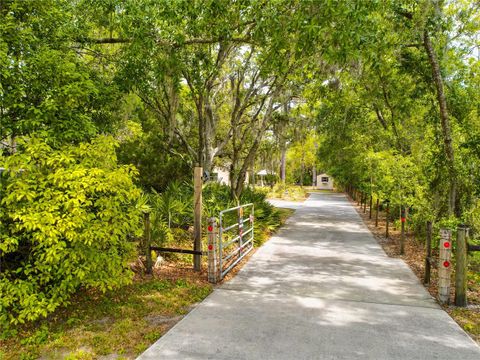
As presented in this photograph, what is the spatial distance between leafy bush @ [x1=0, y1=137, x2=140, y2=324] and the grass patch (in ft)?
1.05

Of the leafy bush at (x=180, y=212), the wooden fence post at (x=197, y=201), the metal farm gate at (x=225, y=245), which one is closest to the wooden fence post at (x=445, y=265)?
the metal farm gate at (x=225, y=245)

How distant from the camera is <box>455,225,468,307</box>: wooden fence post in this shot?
5.75 meters

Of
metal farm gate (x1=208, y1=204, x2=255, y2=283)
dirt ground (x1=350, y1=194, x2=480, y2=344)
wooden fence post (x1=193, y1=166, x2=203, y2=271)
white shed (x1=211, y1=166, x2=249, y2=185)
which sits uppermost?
white shed (x1=211, y1=166, x2=249, y2=185)

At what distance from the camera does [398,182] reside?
10914mm

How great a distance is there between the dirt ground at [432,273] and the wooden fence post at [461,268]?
0.15 meters

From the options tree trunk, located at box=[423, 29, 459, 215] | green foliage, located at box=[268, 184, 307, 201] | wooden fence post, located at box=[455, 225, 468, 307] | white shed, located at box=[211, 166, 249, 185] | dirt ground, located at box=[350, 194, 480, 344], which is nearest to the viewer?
dirt ground, located at box=[350, 194, 480, 344]

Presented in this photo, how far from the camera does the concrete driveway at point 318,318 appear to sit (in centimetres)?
418

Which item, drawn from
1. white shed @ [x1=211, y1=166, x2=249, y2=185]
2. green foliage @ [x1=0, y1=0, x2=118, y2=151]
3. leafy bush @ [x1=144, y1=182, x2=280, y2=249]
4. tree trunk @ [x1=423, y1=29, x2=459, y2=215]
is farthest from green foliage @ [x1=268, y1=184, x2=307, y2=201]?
green foliage @ [x1=0, y1=0, x2=118, y2=151]

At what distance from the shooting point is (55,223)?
4.29 metres

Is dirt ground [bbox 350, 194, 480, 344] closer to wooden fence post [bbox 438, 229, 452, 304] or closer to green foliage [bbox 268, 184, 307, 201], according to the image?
wooden fence post [bbox 438, 229, 452, 304]

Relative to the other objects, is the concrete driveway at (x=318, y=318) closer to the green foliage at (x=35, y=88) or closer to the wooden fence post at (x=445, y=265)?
the wooden fence post at (x=445, y=265)

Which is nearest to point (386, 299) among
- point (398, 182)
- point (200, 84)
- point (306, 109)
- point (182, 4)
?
point (398, 182)

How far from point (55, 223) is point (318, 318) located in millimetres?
3671

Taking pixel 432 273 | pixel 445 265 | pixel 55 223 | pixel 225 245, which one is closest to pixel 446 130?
pixel 445 265
